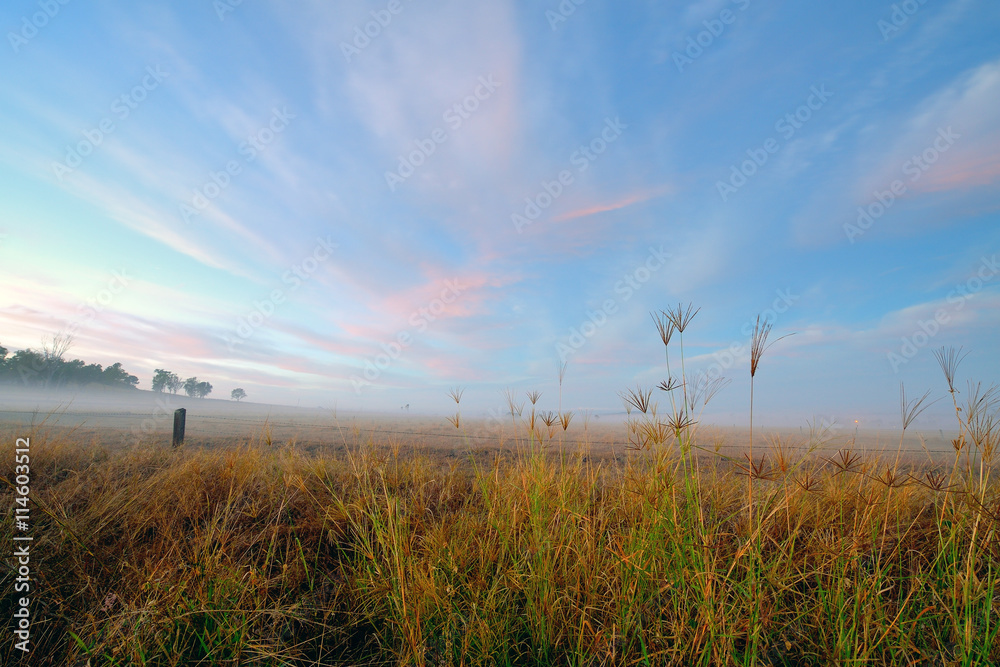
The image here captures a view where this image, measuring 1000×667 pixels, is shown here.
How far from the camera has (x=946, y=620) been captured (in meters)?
2.64

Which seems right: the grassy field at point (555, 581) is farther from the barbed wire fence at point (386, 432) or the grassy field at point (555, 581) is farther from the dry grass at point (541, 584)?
the barbed wire fence at point (386, 432)

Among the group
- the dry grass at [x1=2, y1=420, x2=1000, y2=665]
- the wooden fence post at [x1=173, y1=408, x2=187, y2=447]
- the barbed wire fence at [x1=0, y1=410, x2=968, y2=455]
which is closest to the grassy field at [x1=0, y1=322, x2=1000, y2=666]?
the dry grass at [x1=2, y1=420, x2=1000, y2=665]

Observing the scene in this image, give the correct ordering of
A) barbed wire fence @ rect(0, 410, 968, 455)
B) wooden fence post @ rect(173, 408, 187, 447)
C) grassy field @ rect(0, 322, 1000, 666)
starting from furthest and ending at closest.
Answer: wooden fence post @ rect(173, 408, 187, 447) → barbed wire fence @ rect(0, 410, 968, 455) → grassy field @ rect(0, 322, 1000, 666)

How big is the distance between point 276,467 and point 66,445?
12.2 ft

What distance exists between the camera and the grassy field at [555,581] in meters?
2.39

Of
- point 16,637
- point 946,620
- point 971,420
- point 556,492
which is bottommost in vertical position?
point 16,637

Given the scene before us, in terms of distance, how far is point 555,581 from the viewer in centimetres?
294

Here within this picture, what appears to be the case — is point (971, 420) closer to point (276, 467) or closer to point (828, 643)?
point (828, 643)

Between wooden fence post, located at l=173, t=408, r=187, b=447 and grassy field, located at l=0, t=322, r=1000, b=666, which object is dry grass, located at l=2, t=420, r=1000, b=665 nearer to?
grassy field, located at l=0, t=322, r=1000, b=666

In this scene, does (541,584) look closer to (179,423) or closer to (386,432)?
(179,423)

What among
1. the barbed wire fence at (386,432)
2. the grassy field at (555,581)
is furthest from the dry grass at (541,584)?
the barbed wire fence at (386,432)

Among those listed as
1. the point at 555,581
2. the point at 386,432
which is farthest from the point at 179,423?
the point at 555,581

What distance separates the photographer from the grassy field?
7.84ft

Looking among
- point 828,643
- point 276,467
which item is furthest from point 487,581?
point 276,467
